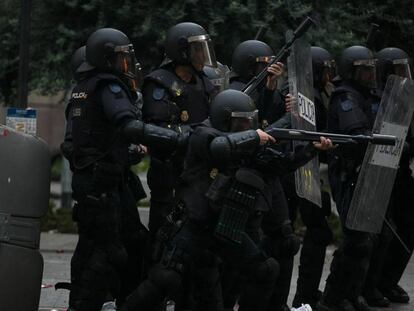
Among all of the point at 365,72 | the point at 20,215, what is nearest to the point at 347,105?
the point at 365,72

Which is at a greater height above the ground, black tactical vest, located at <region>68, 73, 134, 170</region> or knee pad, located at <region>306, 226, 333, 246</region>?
black tactical vest, located at <region>68, 73, 134, 170</region>

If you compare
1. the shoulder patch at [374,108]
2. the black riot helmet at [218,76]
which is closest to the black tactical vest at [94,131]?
the black riot helmet at [218,76]

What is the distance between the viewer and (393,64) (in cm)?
834

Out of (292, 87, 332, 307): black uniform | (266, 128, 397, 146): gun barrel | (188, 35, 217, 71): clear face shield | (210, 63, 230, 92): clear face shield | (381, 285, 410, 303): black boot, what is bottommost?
(381, 285, 410, 303): black boot

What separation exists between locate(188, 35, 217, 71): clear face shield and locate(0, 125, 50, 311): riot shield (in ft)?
3.84

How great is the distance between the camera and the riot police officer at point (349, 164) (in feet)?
25.2

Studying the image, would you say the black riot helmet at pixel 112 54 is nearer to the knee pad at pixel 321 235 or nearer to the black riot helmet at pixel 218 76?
the black riot helmet at pixel 218 76

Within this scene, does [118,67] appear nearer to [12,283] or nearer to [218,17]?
[12,283]

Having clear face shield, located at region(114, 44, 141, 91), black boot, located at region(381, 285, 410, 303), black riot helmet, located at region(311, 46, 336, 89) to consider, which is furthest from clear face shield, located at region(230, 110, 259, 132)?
black boot, located at region(381, 285, 410, 303)

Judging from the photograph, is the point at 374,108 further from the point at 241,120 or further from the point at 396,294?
the point at 241,120

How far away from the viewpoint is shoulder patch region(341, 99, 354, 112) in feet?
25.1

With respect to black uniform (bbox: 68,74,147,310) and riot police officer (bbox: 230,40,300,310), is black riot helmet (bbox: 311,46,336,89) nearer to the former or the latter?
riot police officer (bbox: 230,40,300,310)

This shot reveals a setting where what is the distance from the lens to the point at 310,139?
6.43m

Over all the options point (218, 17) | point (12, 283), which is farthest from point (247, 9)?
point (12, 283)
